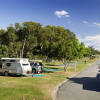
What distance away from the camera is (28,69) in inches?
788

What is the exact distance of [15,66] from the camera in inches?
762

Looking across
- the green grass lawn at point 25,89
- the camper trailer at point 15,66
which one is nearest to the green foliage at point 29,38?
the camper trailer at point 15,66

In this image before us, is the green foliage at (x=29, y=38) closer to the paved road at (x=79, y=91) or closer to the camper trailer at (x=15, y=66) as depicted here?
the camper trailer at (x=15, y=66)

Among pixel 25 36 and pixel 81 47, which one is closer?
pixel 81 47

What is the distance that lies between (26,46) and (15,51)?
377 centimetres

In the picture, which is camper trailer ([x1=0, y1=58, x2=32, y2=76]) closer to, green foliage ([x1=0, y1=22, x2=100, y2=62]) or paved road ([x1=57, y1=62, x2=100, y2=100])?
paved road ([x1=57, y1=62, x2=100, y2=100])

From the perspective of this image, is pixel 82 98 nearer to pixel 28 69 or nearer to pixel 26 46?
pixel 28 69

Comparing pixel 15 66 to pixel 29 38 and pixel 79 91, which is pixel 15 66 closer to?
pixel 79 91

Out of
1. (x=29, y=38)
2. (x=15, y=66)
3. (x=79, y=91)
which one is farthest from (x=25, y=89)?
(x=29, y=38)

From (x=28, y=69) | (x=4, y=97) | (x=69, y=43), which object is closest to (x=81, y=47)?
(x=69, y=43)

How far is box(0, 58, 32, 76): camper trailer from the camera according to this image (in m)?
19.1

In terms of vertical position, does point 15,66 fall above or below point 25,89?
above

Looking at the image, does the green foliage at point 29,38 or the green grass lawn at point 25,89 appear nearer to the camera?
the green grass lawn at point 25,89

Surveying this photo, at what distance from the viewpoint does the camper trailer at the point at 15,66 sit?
1906 cm
